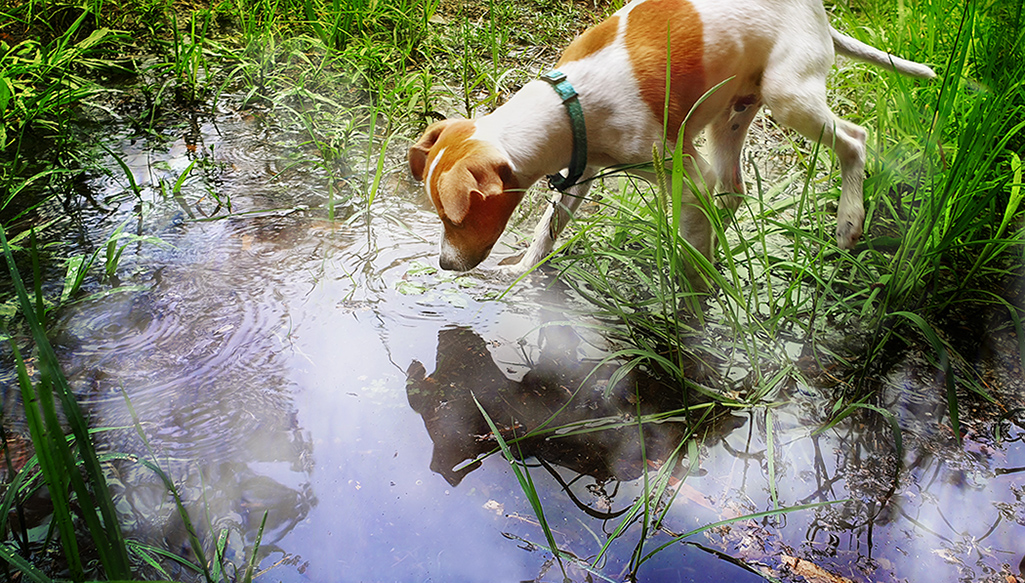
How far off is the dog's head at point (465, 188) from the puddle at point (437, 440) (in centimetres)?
28

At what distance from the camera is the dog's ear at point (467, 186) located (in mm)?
1861

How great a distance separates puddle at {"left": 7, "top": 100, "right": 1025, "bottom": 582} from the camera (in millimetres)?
1490

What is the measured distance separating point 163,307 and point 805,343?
225 centimetres

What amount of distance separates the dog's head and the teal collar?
208 millimetres

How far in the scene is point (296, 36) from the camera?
3.86 meters

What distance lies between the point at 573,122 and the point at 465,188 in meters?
0.49

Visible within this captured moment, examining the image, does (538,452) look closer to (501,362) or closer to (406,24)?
(501,362)

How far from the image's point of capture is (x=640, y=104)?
2096mm

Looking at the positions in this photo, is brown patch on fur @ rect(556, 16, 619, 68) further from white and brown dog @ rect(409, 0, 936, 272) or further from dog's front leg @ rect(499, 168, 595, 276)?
dog's front leg @ rect(499, 168, 595, 276)

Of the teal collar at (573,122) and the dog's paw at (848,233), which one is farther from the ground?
the teal collar at (573,122)

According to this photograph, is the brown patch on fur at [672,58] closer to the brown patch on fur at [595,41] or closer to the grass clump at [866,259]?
the brown patch on fur at [595,41]

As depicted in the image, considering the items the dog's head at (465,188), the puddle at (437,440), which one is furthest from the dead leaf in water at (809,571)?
the dog's head at (465,188)

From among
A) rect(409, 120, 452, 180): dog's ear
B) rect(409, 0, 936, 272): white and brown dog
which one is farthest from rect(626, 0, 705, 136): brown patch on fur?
rect(409, 120, 452, 180): dog's ear

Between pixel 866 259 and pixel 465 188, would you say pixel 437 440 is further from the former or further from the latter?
pixel 866 259
